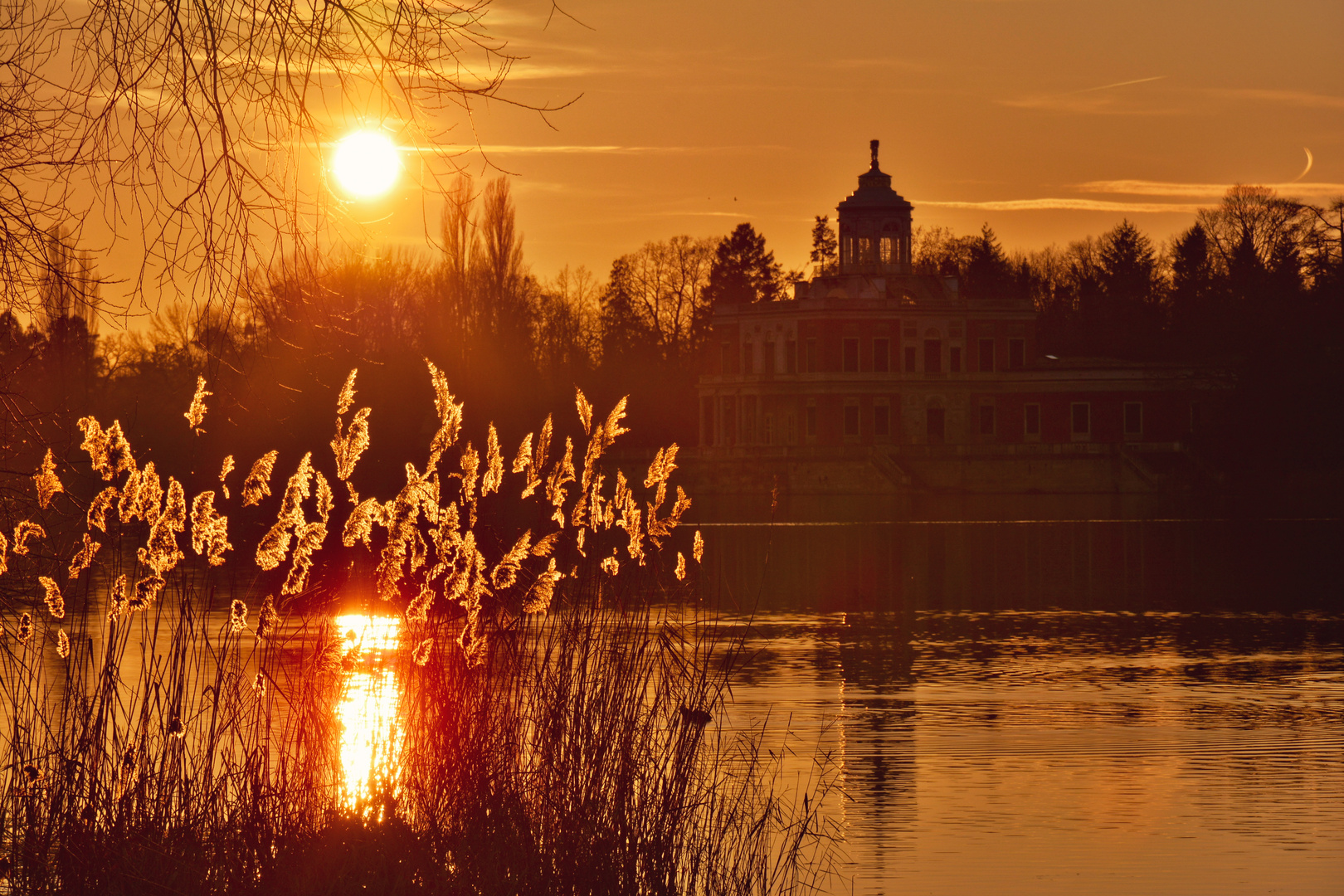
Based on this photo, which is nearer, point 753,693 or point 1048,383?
point 753,693

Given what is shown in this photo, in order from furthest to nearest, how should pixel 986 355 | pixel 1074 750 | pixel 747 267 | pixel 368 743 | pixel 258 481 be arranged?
pixel 747 267
pixel 986 355
pixel 1074 750
pixel 368 743
pixel 258 481

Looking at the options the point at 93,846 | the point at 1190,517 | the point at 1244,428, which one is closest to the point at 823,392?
the point at 1244,428

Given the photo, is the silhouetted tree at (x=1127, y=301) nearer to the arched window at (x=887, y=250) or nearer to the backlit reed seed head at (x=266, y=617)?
the arched window at (x=887, y=250)

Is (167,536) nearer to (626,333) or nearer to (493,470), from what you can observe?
(493,470)

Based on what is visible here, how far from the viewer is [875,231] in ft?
233

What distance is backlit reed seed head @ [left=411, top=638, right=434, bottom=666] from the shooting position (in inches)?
279

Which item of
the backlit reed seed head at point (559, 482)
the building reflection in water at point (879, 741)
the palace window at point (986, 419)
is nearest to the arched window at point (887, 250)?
the palace window at point (986, 419)

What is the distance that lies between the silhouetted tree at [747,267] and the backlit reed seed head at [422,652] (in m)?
79.6

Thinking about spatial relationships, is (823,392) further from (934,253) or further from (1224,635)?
(1224,635)

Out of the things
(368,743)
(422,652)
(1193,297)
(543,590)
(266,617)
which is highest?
(1193,297)

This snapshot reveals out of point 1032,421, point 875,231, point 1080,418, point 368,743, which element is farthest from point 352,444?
point 875,231

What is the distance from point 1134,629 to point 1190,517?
29800 mm

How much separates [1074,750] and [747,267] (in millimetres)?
77931

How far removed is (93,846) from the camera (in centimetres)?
654
